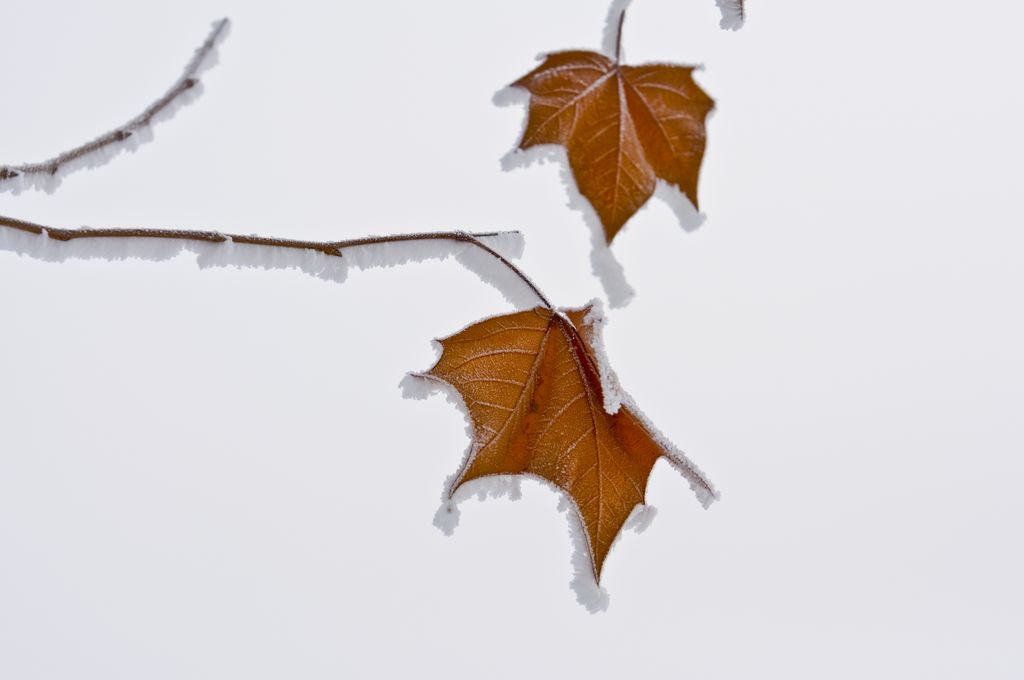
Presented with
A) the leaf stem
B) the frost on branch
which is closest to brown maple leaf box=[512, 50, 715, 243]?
the leaf stem

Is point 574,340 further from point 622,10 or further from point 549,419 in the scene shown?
point 622,10

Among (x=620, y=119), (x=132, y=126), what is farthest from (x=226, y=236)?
(x=620, y=119)

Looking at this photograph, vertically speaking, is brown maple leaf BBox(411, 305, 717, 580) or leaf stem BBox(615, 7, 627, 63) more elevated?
leaf stem BBox(615, 7, 627, 63)

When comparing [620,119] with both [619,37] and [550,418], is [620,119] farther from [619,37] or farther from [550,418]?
[550,418]

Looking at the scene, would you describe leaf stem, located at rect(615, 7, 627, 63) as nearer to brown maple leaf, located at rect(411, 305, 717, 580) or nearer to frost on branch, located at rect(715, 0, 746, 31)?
frost on branch, located at rect(715, 0, 746, 31)

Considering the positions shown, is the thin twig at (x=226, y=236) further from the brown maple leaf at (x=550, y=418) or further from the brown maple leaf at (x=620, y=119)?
the brown maple leaf at (x=620, y=119)
